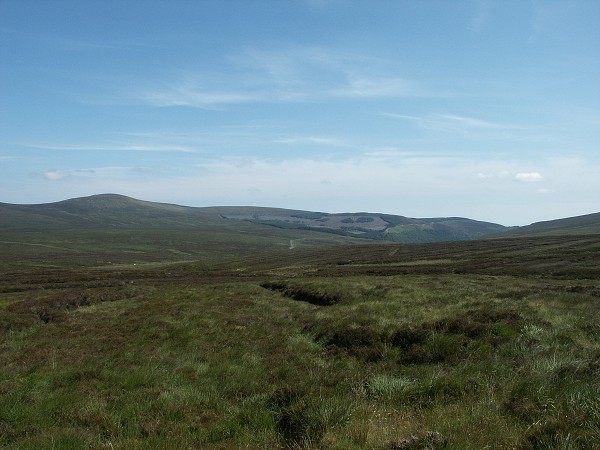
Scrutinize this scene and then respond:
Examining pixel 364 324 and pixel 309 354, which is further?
pixel 364 324

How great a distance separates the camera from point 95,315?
28656mm

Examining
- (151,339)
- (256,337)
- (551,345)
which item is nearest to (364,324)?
(256,337)

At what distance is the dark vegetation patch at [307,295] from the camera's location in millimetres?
30191

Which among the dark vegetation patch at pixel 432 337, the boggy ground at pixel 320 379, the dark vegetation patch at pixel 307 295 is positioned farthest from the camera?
the dark vegetation patch at pixel 307 295

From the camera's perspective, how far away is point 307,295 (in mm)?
34094

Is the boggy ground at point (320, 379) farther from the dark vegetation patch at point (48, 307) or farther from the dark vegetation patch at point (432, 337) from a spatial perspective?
the dark vegetation patch at point (48, 307)

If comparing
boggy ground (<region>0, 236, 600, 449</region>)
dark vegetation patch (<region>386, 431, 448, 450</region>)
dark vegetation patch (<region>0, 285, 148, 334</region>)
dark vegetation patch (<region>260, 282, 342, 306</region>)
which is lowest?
dark vegetation patch (<region>0, 285, 148, 334</region>)

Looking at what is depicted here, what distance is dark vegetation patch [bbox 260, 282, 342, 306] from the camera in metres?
30.2

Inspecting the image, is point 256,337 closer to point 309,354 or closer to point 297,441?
point 309,354

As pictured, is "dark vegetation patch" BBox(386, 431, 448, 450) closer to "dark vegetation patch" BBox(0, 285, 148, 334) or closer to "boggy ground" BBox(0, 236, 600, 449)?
"boggy ground" BBox(0, 236, 600, 449)

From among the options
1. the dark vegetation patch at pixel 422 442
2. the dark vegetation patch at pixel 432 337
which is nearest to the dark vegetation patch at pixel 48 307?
the dark vegetation patch at pixel 432 337

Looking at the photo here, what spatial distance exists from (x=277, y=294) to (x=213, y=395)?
1091 inches

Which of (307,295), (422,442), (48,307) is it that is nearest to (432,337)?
(422,442)

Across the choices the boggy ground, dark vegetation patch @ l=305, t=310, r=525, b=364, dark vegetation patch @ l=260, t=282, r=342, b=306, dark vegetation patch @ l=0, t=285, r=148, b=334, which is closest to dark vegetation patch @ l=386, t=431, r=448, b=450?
the boggy ground
